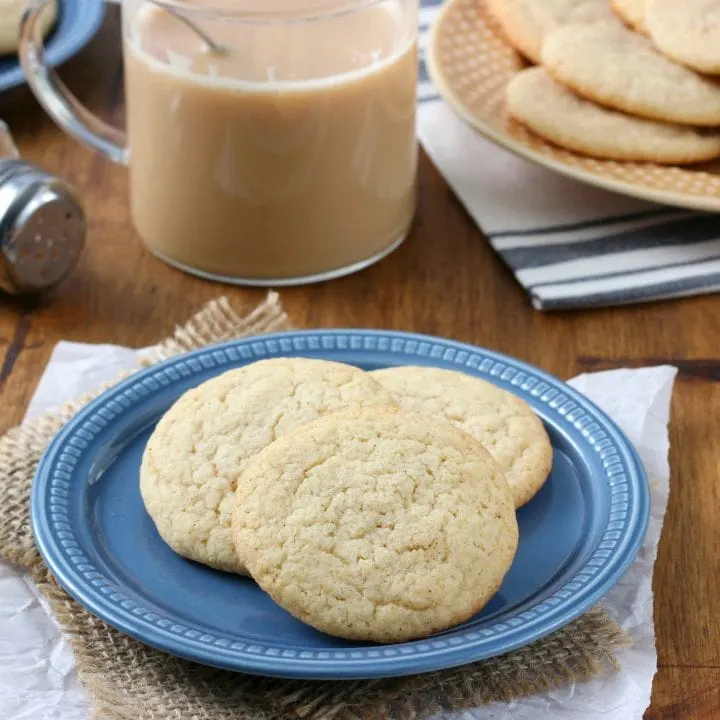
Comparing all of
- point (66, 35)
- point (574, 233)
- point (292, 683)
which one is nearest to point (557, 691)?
point (292, 683)

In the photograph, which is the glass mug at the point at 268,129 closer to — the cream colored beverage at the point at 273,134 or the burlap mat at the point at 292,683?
the cream colored beverage at the point at 273,134

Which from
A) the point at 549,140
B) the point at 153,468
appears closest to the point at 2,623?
the point at 153,468

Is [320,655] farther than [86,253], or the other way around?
[86,253]

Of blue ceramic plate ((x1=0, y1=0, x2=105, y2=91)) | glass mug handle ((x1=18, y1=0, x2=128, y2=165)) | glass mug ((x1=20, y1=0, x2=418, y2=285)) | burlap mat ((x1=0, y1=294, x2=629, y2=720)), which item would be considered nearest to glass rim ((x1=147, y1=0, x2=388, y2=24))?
glass mug ((x1=20, y1=0, x2=418, y2=285))

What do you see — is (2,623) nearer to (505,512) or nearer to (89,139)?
(505,512)

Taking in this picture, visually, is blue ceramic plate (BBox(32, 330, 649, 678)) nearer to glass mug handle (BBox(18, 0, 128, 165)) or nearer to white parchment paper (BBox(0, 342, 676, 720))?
white parchment paper (BBox(0, 342, 676, 720))

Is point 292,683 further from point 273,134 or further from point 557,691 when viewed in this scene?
point 273,134

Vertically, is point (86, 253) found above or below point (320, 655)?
below
